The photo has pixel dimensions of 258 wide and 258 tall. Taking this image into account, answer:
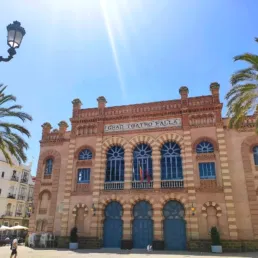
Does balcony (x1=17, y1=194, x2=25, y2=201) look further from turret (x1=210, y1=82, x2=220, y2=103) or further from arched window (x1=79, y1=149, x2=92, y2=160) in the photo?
turret (x1=210, y1=82, x2=220, y2=103)

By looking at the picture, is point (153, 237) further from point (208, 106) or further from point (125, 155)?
point (208, 106)

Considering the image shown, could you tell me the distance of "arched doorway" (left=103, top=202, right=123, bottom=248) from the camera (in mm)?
Result: 21342

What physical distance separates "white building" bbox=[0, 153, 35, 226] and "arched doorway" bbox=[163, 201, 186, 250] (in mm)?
26628

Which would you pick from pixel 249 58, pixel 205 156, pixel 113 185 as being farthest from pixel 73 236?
pixel 249 58

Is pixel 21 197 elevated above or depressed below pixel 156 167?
below

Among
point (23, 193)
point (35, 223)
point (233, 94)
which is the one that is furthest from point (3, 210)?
point (233, 94)

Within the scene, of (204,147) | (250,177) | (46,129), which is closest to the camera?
(250,177)

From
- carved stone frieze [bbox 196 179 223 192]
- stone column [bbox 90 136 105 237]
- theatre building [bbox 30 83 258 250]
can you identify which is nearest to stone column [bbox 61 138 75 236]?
theatre building [bbox 30 83 258 250]

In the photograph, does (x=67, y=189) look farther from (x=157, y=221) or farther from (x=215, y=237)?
(x=215, y=237)

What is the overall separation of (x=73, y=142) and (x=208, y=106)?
13.1m

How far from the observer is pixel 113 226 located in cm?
2173

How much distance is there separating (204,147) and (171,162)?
3078 mm

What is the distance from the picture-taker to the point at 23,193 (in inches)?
1706

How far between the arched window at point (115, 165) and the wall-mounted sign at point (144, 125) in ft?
6.07
